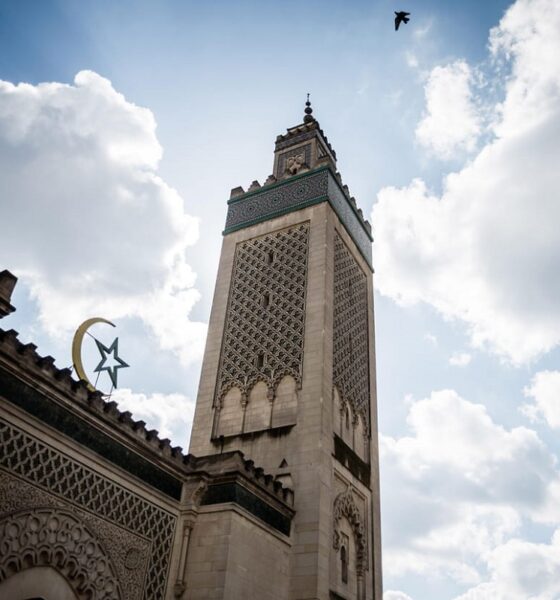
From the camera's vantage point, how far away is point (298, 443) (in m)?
11.0

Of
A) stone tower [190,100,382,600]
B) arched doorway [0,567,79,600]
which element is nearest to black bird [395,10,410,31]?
stone tower [190,100,382,600]

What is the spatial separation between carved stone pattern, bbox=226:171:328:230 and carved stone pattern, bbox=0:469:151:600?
357 inches

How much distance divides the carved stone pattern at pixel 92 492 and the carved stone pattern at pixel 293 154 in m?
10.6

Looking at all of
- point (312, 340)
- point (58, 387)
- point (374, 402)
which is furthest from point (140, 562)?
point (374, 402)

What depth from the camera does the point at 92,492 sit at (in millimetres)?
7215

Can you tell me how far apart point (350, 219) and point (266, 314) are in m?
4.28

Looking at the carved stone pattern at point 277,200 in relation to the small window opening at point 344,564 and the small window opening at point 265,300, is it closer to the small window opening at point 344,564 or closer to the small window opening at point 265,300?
the small window opening at point 265,300

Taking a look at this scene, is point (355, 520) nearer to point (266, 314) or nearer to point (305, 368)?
point (305, 368)

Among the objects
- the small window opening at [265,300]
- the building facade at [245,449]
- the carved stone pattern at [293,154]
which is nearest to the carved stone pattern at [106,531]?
the building facade at [245,449]

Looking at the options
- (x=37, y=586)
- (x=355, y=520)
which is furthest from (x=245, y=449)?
(x=37, y=586)

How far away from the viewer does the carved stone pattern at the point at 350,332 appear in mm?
12945

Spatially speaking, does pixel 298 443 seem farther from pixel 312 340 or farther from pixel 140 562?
pixel 140 562

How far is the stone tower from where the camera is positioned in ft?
34.9

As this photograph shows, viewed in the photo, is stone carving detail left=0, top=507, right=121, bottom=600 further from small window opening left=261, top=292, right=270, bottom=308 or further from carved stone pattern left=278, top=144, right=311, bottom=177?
carved stone pattern left=278, top=144, right=311, bottom=177
